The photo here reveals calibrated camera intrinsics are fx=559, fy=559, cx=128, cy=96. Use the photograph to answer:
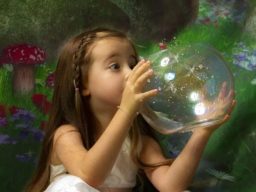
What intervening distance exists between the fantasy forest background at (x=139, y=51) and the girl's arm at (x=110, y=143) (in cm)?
28

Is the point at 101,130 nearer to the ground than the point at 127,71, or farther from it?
nearer to the ground

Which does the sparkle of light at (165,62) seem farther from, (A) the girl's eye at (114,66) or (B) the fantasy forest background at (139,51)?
(B) the fantasy forest background at (139,51)

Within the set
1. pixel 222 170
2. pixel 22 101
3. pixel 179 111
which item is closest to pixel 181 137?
pixel 222 170

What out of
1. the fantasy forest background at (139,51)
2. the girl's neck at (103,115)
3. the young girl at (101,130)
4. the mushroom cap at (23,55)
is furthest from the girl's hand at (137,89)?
the mushroom cap at (23,55)

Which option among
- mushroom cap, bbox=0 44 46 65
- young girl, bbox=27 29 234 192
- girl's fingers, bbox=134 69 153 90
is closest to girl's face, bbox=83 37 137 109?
young girl, bbox=27 29 234 192

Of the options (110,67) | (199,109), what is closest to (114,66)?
(110,67)

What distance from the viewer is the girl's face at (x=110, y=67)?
120 centimetres

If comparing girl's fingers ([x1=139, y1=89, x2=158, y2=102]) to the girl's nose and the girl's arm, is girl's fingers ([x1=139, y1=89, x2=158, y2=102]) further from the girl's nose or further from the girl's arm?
the girl's nose

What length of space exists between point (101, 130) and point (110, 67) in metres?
0.19

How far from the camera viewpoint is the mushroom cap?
4.77 feet

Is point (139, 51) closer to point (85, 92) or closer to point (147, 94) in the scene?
point (85, 92)

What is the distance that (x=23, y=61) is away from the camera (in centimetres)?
146

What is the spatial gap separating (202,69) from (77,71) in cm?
30

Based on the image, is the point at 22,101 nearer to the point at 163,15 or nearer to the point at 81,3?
the point at 81,3
